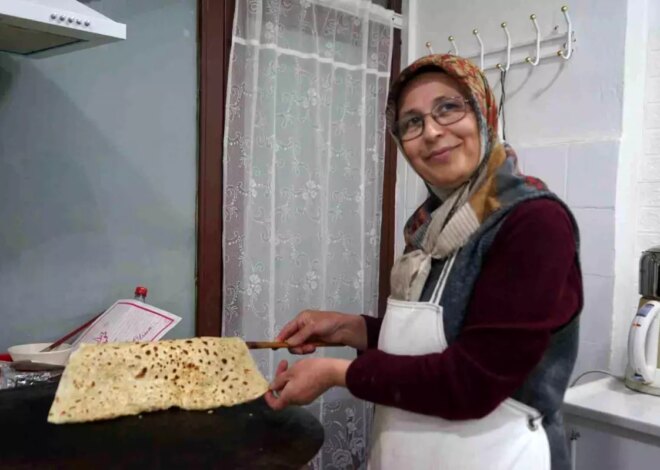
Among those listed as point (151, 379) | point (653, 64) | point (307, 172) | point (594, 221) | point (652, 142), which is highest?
point (653, 64)

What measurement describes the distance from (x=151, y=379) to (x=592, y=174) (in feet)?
4.50

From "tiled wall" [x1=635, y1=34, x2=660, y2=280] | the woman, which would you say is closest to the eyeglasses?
the woman

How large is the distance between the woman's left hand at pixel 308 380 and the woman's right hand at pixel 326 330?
23 cm

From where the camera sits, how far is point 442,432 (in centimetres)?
109

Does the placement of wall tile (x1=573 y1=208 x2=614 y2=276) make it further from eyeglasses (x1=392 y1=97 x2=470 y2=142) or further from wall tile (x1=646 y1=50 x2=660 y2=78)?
eyeglasses (x1=392 y1=97 x2=470 y2=142)

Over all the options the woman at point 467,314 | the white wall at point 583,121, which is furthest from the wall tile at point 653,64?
the woman at point 467,314

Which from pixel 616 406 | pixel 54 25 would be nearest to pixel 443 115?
pixel 54 25

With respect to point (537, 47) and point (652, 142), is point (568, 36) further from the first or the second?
point (652, 142)

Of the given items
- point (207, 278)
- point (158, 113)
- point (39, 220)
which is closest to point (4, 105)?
point (39, 220)

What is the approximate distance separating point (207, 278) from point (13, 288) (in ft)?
1.70

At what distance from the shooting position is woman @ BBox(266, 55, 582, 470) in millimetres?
983

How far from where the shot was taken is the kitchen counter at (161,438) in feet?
3.19

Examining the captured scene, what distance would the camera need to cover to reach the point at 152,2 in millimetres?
1662

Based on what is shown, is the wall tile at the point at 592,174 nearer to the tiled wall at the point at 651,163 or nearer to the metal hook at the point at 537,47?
the tiled wall at the point at 651,163
